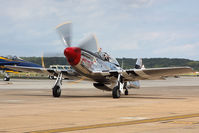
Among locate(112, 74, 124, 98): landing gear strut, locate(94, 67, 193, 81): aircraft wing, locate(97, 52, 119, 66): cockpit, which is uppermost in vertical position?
locate(97, 52, 119, 66): cockpit

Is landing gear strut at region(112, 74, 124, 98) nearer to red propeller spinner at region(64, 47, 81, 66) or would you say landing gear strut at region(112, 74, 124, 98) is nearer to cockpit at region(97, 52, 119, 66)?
cockpit at region(97, 52, 119, 66)

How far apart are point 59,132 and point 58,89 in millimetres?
16492

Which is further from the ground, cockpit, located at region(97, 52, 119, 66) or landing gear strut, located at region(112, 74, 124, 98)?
cockpit, located at region(97, 52, 119, 66)

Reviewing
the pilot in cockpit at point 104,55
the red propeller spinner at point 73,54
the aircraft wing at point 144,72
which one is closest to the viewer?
the red propeller spinner at point 73,54

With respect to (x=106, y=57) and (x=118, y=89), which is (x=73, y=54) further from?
(x=106, y=57)

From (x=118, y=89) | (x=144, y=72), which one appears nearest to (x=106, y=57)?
(x=118, y=89)

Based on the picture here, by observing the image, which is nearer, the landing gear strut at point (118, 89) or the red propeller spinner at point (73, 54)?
the red propeller spinner at point (73, 54)

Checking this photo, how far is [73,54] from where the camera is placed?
22672 mm

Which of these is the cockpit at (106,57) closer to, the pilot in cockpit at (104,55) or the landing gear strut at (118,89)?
the pilot in cockpit at (104,55)

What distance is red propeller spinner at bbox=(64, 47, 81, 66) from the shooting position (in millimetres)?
22527

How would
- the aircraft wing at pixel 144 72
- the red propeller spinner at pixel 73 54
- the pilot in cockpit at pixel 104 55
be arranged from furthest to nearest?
the pilot in cockpit at pixel 104 55
the aircraft wing at pixel 144 72
the red propeller spinner at pixel 73 54

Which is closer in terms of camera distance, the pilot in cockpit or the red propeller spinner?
the red propeller spinner

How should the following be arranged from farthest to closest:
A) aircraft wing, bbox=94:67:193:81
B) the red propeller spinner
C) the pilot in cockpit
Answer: the pilot in cockpit
aircraft wing, bbox=94:67:193:81
the red propeller spinner

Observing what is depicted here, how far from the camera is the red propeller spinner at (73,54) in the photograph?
73.9 feet
